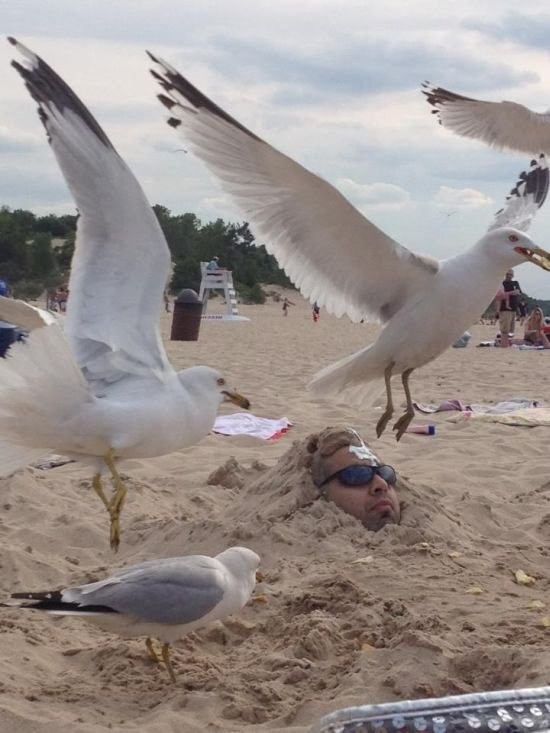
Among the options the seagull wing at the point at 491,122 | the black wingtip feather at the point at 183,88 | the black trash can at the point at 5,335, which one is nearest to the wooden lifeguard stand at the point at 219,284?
the seagull wing at the point at 491,122

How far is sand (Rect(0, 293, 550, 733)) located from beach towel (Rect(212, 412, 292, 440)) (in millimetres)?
132

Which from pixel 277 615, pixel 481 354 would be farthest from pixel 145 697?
pixel 481 354

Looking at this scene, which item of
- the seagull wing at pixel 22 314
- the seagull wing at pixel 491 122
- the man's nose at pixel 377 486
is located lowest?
the man's nose at pixel 377 486

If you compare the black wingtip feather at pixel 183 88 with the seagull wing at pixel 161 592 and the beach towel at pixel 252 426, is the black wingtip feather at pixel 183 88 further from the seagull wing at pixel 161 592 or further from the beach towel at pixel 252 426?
the beach towel at pixel 252 426

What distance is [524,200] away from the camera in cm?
631

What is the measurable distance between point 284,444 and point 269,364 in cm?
575

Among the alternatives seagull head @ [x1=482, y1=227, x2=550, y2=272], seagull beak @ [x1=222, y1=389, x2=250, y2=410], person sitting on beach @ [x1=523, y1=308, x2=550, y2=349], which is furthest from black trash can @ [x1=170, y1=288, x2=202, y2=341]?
seagull beak @ [x1=222, y1=389, x2=250, y2=410]

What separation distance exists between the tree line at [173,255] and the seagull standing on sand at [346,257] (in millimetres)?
29236

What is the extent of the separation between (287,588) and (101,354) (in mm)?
1103

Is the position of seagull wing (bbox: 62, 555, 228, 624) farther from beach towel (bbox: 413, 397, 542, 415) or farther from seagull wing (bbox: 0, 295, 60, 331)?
beach towel (bbox: 413, 397, 542, 415)

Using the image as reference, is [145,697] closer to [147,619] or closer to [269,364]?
[147,619]

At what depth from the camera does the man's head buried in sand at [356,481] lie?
452 cm

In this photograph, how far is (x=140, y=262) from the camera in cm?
417

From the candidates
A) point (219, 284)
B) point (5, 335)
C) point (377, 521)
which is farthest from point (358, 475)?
point (219, 284)
